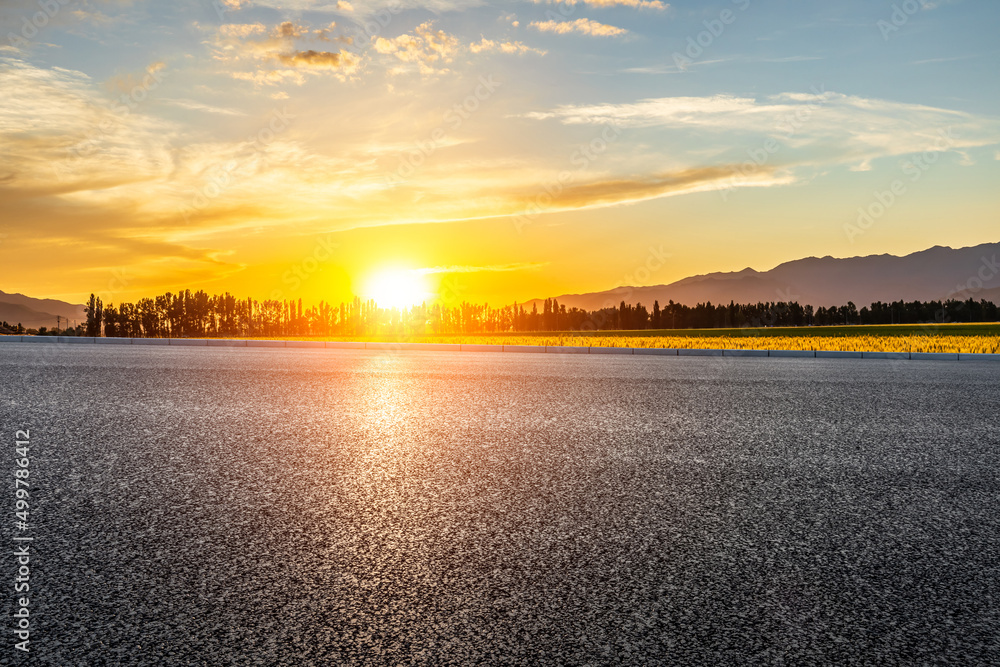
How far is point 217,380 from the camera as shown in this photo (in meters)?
13.3

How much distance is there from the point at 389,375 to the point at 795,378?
8.54m

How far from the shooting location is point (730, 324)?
86188mm

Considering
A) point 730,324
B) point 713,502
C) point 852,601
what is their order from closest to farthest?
1. point 852,601
2. point 713,502
3. point 730,324

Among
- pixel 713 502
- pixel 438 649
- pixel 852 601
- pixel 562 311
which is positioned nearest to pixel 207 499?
pixel 438 649

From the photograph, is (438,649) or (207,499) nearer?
(438,649)

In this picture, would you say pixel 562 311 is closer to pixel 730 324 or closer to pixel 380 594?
pixel 730 324

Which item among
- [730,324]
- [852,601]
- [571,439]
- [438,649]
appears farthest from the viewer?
[730,324]

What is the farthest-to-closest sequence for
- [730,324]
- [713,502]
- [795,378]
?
[730,324]
[795,378]
[713,502]

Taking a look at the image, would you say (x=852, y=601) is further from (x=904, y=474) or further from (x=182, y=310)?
(x=182, y=310)

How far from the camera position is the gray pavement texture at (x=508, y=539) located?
2684 millimetres

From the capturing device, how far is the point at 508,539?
150 inches

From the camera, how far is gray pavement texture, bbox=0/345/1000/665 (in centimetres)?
268

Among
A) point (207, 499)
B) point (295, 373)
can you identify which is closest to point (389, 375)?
point (295, 373)

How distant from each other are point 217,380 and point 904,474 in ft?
38.3
